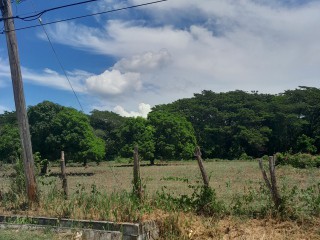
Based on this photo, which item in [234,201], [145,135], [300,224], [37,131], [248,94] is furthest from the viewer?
[248,94]

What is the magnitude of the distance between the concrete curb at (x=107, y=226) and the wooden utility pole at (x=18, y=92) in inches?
68.2

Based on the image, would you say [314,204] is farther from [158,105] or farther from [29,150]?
[158,105]

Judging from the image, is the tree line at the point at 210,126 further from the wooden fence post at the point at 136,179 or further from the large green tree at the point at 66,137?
the wooden fence post at the point at 136,179

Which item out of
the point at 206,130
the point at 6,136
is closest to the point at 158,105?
the point at 206,130

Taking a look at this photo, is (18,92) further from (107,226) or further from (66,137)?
(66,137)

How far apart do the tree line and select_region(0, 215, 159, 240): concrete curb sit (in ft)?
86.5

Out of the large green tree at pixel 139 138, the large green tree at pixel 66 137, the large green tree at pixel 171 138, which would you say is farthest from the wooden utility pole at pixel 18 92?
the large green tree at pixel 171 138

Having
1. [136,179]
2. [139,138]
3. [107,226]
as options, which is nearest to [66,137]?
[139,138]

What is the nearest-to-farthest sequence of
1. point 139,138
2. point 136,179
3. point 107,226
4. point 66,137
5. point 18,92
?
1. point 107,226
2. point 136,179
3. point 18,92
4. point 66,137
5. point 139,138

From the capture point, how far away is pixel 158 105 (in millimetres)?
77062

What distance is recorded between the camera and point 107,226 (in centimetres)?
893

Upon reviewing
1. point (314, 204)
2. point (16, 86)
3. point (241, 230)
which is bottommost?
point (241, 230)

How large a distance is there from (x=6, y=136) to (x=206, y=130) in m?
38.4

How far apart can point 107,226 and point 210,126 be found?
63144 mm
